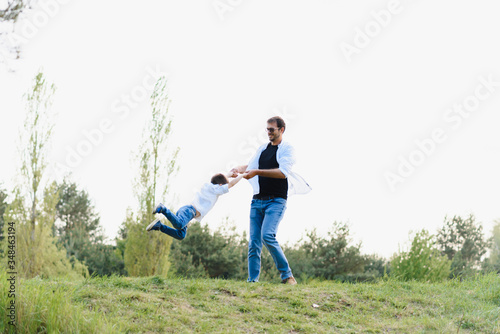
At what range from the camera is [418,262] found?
9.30 m

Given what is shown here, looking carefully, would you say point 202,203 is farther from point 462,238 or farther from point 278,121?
point 462,238

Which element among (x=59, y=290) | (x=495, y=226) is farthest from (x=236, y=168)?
(x=495, y=226)

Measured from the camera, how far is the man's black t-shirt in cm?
620

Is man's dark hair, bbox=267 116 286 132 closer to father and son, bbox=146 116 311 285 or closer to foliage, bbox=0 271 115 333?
father and son, bbox=146 116 311 285

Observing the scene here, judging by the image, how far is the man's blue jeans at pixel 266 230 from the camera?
612 cm

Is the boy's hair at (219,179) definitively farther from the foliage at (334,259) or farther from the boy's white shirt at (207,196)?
the foliage at (334,259)

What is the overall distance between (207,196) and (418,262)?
5.85m

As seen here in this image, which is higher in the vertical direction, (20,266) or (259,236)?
(259,236)

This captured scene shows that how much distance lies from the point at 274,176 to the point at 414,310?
8.34 ft

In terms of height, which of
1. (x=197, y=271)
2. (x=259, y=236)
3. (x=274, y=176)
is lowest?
(x=197, y=271)

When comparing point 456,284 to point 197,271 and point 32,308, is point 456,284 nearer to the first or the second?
point 32,308

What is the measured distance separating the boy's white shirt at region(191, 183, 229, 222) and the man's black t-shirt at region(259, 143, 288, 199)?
36.0 inches

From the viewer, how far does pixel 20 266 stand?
39.3ft

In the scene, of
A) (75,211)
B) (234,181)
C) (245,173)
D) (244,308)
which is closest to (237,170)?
(245,173)
